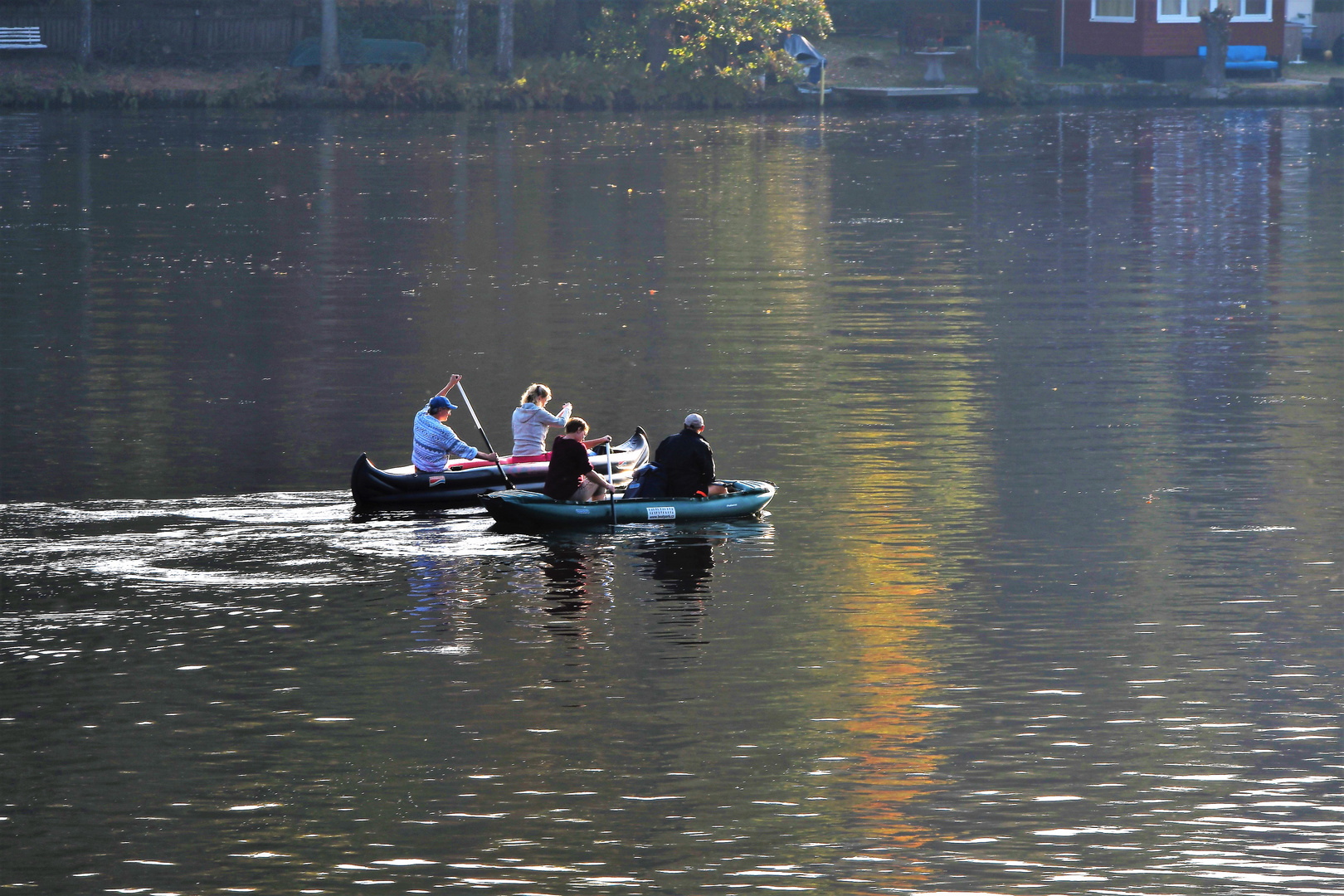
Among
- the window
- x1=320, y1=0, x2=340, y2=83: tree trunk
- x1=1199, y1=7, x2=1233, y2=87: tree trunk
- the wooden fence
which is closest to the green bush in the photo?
the window

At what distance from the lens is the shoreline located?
242 ft

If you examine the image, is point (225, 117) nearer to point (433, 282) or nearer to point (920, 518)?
point (433, 282)

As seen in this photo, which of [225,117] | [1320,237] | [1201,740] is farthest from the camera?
[225,117]

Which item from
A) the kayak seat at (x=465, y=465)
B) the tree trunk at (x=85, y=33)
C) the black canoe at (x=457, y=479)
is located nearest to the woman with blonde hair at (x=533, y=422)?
the black canoe at (x=457, y=479)

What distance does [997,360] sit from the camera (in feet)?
94.2

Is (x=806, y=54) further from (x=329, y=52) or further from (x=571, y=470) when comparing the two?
(x=571, y=470)

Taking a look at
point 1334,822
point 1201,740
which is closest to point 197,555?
point 1201,740

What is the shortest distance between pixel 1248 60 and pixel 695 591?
7417cm

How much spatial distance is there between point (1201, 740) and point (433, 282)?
85.1 ft

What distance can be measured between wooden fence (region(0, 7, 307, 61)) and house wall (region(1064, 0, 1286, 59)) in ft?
115

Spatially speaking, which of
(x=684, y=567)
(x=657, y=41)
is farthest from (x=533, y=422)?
(x=657, y=41)

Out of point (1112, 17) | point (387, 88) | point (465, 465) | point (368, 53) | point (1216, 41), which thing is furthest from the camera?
point (1112, 17)

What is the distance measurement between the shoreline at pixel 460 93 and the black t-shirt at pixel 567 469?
57.7m

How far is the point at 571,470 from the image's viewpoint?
64.4 ft
